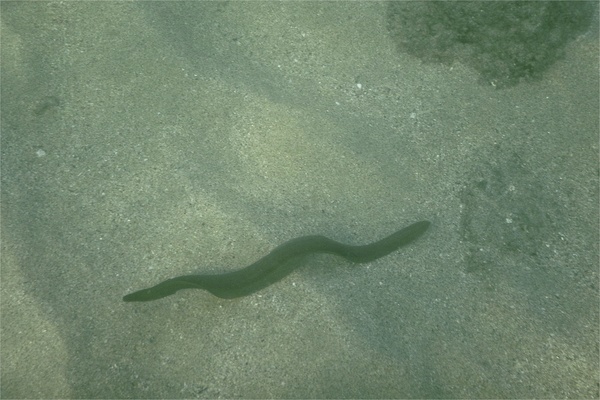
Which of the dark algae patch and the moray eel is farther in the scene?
the dark algae patch

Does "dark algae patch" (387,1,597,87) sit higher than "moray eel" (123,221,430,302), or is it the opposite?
"dark algae patch" (387,1,597,87)

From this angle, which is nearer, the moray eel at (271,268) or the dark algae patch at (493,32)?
the moray eel at (271,268)

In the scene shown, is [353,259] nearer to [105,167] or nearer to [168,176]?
[168,176]

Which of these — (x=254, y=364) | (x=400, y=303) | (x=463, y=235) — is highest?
(x=463, y=235)

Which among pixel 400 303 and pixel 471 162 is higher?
pixel 471 162

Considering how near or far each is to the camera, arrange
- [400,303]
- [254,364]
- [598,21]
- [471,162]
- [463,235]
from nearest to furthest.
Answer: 1. [254,364]
2. [400,303]
3. [463,235]
4. [471,162]
5. [598,21]

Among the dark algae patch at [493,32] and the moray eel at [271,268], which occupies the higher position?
the dark algae patch at [493,32]

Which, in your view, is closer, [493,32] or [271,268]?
[271,268]

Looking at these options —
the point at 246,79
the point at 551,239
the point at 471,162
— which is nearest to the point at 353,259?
the point at 471,162
